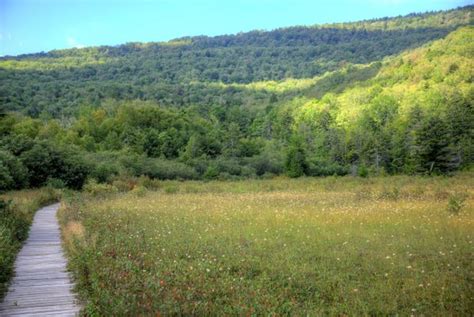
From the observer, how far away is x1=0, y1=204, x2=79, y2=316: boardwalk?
700 cm

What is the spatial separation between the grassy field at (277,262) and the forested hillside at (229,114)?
30.5 ft

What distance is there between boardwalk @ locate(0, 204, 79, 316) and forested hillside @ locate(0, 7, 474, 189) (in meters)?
7.78

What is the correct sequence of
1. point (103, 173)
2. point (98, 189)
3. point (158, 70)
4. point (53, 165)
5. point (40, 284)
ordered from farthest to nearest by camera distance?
point (158, 70) → point (103, 173) → point (53, 165) → point (98, 189) → point (40, 284)

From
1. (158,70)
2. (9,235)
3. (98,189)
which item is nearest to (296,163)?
(98,189)

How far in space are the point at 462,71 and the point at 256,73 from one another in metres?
96.6

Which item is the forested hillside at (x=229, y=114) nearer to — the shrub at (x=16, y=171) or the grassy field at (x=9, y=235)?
the shrub at (x=16, y=171)

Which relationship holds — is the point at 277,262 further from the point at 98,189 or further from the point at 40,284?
the point at 98,189

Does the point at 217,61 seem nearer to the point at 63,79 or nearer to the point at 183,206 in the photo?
the point at 63,79

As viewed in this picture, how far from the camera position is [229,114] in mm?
116188

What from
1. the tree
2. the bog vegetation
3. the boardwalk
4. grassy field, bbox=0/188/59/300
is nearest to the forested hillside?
the tree

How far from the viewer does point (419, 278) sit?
851cm

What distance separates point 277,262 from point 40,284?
5002 mm

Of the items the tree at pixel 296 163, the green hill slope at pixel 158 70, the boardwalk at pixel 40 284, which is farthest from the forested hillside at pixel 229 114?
the boardwalk at pixel 40 284

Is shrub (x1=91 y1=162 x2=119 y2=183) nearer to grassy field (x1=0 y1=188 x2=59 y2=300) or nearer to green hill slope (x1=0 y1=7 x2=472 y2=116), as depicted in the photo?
grassy field (x1=0 y1=188 x2=59 y2=300)
